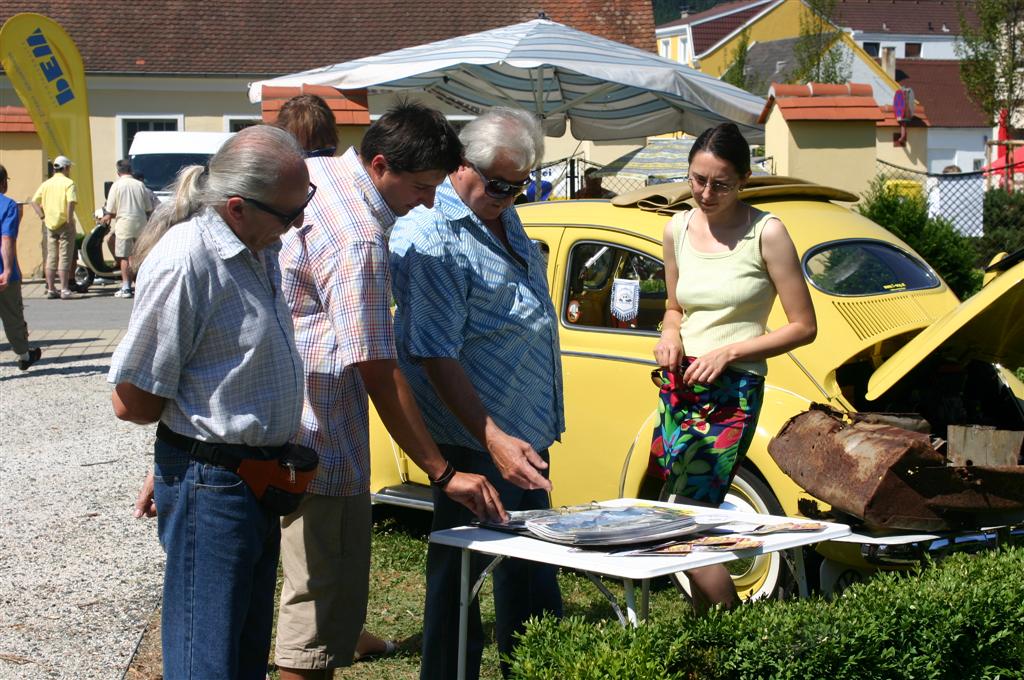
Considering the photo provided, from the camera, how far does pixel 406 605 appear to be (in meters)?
5.54

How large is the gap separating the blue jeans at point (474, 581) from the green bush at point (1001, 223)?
15.3m

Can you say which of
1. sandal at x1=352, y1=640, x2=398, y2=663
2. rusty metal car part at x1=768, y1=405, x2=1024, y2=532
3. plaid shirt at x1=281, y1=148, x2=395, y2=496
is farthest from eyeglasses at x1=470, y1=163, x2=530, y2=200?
sandal at x1=352, y1=640, x2=398, y2=663

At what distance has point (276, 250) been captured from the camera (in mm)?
3168

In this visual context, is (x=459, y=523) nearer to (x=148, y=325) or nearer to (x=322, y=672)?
(x=322, y=672)

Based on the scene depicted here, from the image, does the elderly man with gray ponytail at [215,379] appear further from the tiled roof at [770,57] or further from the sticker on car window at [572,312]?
the tiled roof at [770,57]

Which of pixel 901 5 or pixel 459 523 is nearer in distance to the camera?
pixel 459 523

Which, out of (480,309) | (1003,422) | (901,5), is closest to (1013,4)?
(1003,422)

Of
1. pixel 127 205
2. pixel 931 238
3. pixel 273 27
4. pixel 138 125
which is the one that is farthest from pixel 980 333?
pixel 273 27

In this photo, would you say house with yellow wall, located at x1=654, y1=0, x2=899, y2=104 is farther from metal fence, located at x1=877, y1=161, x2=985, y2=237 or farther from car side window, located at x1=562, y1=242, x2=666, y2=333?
car side window, located at x1=562, y1=242, x2=666, y2=333

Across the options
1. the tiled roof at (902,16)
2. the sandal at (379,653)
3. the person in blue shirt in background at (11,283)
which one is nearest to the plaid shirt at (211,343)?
the sandal at (379,653)

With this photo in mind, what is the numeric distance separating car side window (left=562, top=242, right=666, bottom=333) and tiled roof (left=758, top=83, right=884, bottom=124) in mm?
6053

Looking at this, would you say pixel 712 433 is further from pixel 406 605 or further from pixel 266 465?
pixel 406 605

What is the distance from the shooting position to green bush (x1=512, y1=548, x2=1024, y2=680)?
294cm

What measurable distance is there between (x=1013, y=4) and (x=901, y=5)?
2886 inches
